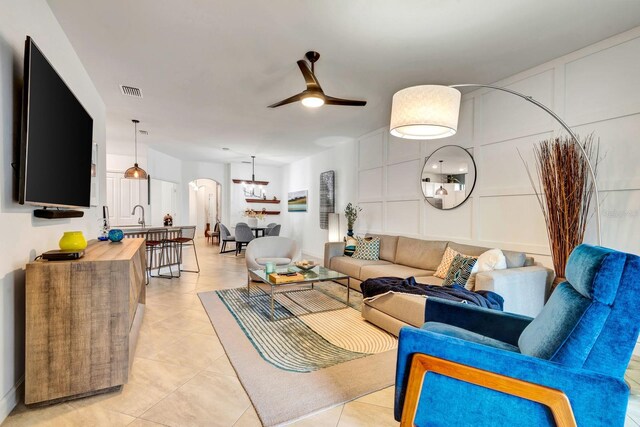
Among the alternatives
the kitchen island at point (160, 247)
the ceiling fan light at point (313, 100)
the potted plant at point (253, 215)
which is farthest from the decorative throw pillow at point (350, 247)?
the potted plant at point (253, 215)

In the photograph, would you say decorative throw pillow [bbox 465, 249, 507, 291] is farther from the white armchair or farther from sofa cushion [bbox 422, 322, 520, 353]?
the white armchair

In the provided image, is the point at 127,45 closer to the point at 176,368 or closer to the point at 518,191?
the point at 176,368

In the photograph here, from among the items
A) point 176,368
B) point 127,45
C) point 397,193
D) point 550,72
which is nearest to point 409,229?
point 397,193

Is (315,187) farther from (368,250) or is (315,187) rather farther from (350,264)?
(350,264)

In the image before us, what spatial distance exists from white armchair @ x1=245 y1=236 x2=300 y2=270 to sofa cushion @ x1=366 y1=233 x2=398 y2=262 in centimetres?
142

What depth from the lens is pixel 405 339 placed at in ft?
4.46

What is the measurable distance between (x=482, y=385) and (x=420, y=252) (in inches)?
117

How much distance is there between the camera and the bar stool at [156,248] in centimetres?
499

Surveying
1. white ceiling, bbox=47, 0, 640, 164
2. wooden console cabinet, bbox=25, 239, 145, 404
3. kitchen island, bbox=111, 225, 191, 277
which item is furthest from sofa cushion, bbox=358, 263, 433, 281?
kitchen island, bbox=111, 225, 191, 277

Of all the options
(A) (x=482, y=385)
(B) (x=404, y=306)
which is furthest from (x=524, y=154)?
(A) (x=482, y=385)

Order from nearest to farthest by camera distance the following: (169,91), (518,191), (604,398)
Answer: (604,398), (518,191), (169,91)

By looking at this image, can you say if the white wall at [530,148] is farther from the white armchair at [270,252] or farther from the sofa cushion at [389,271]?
the white armchair at [270,252]

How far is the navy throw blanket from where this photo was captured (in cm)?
237

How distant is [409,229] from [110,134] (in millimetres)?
5848
